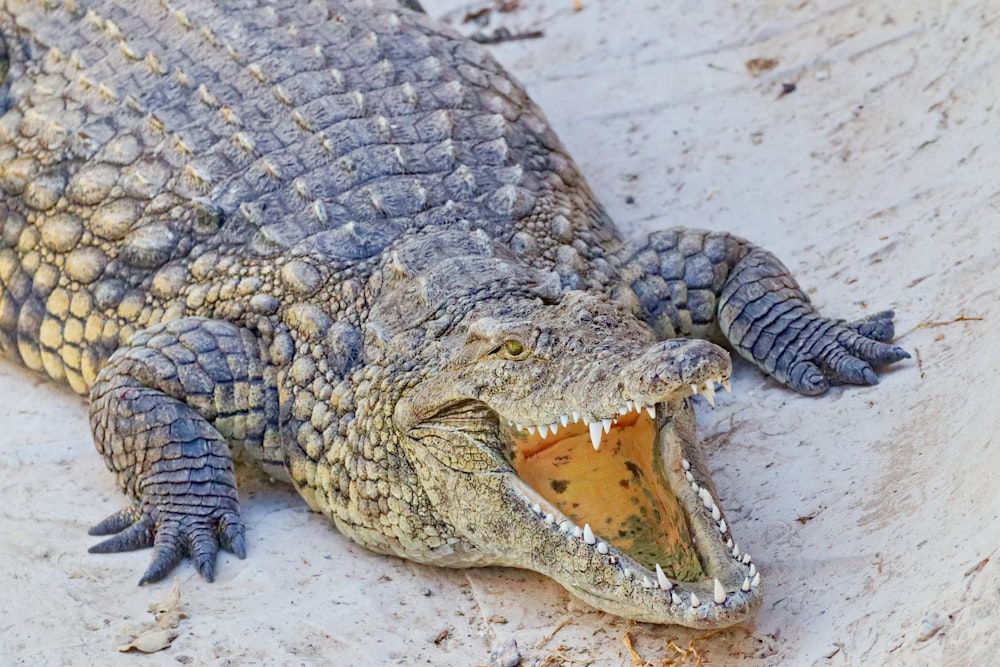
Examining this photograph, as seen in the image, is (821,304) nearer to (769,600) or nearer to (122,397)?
(769,600)

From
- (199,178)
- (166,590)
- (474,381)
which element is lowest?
(166,590)

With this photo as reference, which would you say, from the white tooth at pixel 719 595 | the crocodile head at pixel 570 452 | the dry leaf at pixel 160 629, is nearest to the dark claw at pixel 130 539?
the dry leaf at pixel 160 629

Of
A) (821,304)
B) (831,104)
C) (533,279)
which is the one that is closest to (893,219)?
(821,304)

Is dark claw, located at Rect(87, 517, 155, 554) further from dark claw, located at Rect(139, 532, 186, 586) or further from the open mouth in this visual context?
the open mouth

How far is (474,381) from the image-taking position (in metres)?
Answer: 4.10

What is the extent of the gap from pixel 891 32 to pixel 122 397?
4445 mm

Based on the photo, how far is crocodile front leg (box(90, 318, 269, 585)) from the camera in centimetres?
472

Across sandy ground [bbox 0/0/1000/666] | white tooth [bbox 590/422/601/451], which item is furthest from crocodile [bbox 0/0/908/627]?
sandy ground [bbox 0/0/1000/666]

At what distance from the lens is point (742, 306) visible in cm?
528

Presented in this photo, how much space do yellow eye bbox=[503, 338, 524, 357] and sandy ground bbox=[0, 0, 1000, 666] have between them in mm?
862

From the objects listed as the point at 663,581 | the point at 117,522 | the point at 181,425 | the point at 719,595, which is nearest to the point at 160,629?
the point at 117,522

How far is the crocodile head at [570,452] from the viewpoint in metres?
3.73

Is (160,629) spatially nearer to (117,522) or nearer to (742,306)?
(117,522)

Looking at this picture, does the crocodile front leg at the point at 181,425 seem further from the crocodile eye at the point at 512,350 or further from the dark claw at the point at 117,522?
the crocodile eye at the point at 512,350
